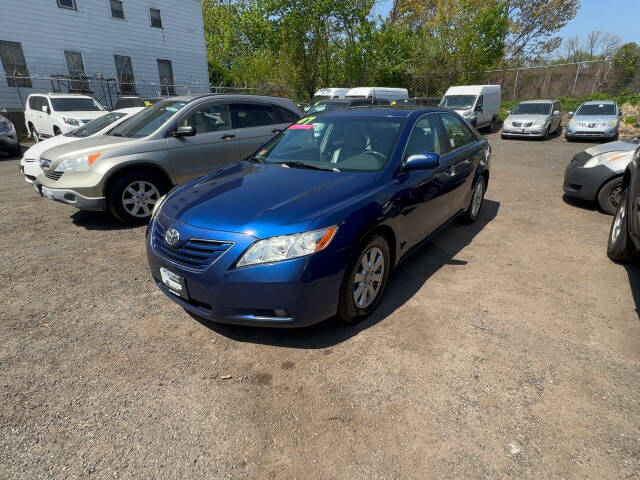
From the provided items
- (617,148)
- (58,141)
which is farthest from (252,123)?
(617,148)

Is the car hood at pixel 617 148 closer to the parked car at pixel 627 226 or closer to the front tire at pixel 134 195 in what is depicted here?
the parked car at pixel 627 226

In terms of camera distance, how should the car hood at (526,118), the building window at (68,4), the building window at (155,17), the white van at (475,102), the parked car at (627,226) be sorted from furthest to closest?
the building window at (155,17) < the white van at (475,102) < the building window at (68,4) < the car hood at (526,118) < the parked car at (627,226)

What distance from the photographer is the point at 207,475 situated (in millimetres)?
1860

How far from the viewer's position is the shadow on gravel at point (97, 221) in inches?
206

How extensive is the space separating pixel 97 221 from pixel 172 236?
3.52 metres

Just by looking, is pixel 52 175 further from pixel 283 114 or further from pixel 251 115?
pixel 283 114

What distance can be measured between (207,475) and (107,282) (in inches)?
99.1

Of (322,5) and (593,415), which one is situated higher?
(322,5)

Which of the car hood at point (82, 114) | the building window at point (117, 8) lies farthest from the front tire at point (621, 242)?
the building window at point (117, 8)

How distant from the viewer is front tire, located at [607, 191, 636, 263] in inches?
148

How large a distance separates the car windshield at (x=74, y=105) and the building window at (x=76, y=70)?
5.92 meters

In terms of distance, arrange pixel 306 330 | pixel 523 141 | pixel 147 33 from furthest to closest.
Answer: pixel 147 33, pixel 523 141, pixel 306 330

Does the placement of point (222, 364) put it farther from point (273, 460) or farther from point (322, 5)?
point (322, 5)

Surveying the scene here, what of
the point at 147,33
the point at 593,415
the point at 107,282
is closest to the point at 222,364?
the point at 107,282
